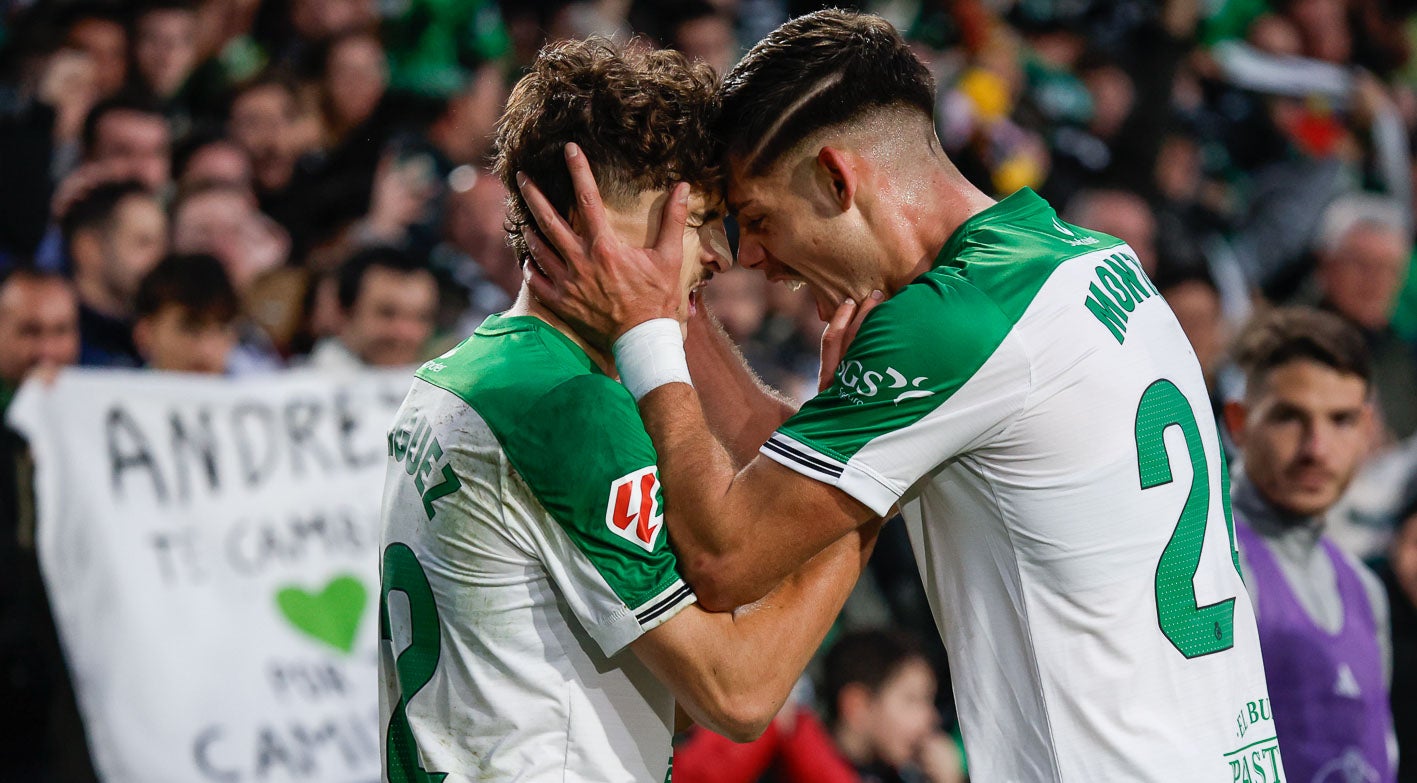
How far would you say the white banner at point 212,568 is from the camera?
18.5 feet

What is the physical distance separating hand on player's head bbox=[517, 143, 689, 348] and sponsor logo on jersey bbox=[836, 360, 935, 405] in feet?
1.27

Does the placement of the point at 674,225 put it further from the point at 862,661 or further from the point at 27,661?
the point at 27,661

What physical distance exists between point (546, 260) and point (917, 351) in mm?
730

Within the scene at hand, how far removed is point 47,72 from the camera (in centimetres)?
673

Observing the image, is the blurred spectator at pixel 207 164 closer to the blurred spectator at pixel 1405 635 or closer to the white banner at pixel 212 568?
the white banner at pixel 212 568

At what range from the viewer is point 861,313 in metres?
2.98

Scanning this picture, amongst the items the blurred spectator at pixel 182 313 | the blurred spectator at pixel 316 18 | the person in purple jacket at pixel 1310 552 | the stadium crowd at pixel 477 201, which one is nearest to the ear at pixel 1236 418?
the person in purple jacket at pixel 1310 552

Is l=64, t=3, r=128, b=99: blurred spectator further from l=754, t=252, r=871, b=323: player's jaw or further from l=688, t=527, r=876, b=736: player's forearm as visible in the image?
l=688, t=527, r=876, b=736: player's forearm

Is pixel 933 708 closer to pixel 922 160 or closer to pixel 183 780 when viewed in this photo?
pixel 183 780

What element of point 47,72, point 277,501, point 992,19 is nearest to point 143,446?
point 277,501

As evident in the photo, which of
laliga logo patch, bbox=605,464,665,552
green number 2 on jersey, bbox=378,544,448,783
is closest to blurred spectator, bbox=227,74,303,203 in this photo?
green number 2 on jersey, bbox=378,544,448,783

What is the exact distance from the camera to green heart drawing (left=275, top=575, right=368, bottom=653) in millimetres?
6117

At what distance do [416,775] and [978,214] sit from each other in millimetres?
1507

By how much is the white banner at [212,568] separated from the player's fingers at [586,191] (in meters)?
3.74
